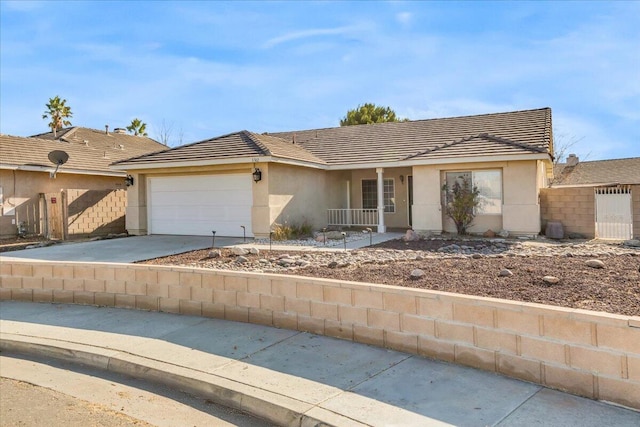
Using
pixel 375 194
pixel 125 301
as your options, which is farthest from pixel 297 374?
pixel 375 194

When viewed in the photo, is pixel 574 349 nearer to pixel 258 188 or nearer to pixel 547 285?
pixel 547 285

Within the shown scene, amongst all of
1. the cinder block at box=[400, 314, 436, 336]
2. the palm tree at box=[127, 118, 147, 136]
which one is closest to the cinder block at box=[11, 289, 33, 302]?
the cinder block at box=[400, 314, 436, 336]

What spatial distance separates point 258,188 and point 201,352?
10186 mm

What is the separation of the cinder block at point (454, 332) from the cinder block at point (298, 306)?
1.87 m

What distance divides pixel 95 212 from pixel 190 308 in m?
13.3

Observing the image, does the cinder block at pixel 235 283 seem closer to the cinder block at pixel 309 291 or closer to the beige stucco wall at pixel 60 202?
the cinder block at pixel 309 291

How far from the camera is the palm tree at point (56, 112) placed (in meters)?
39.1

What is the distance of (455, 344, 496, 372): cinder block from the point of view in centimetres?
470

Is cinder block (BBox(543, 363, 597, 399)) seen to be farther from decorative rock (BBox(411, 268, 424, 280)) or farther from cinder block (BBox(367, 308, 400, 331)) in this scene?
decorative rock (BBox(411, 268, 424, 280))

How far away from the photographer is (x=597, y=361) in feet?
13.2

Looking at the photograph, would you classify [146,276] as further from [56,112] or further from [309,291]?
[56,112]

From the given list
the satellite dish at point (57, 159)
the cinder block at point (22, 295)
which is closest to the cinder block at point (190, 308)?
the cinder block at point (22, 295)

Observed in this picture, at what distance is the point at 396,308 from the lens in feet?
17.8

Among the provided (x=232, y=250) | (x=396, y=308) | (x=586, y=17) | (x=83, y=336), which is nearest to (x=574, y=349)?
(x=396, y=308)
